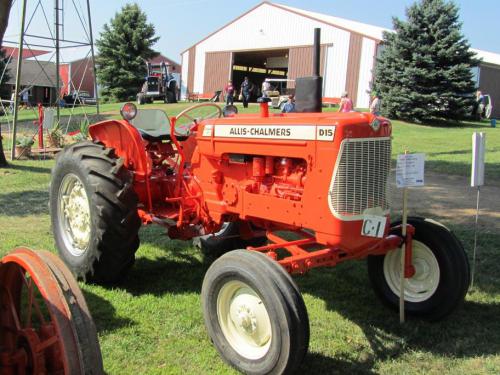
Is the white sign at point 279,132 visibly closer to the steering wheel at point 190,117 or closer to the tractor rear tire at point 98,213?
the steering wheel at point 190,117

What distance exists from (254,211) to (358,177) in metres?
0.84

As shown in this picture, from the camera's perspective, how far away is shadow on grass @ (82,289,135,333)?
144 inches

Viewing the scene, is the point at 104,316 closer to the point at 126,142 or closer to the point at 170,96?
the point at 126,142

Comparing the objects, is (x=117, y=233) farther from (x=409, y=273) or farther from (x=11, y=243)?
(x=409, y=273)

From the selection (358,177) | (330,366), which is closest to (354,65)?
(358,177)

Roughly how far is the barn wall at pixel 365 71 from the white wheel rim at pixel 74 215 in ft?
78.8

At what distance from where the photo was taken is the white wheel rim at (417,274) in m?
3.96

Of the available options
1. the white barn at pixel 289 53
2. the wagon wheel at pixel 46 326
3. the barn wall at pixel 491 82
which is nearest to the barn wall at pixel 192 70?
the white barn at pixel 289 53

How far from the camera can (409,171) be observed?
396cm

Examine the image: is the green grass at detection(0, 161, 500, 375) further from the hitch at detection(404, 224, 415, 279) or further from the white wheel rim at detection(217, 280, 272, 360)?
the hitch at detection(404, 224, 415, 279)

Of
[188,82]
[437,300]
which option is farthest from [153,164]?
[188,82]

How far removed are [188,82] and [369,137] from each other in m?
35.8

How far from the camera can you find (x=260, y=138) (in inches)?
143

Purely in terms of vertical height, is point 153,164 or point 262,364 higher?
point 153,164
